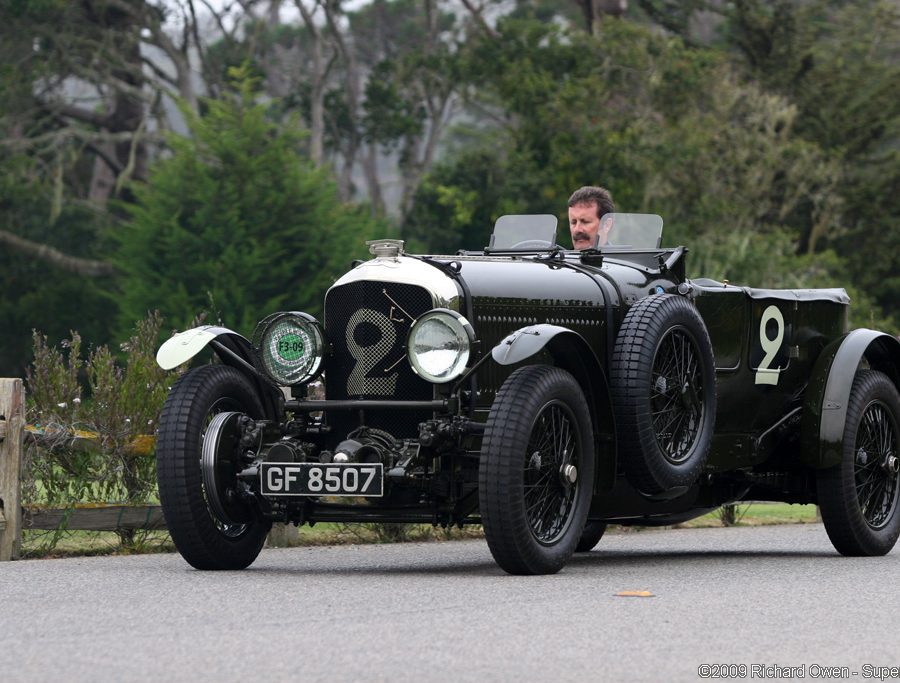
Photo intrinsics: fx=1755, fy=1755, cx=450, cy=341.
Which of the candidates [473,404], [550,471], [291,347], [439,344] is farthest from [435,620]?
[291,347]

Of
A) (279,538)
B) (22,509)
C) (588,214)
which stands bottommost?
(279,538)

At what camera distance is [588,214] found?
36.2 ft

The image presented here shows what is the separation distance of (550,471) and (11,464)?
10.8 ft

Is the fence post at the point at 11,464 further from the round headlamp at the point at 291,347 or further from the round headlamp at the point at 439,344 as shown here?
the round headlamp at the point at 439,344

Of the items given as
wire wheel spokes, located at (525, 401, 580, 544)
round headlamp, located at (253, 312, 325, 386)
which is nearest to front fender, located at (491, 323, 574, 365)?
wire wheel spokes, located at (525, 401, 580, 544)

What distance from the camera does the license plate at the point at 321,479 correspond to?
870 centimetres

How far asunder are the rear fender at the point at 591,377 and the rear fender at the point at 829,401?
73.2 inches

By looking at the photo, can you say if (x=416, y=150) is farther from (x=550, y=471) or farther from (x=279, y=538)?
(x=550, y=471)

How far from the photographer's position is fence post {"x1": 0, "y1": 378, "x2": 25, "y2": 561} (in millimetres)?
10109

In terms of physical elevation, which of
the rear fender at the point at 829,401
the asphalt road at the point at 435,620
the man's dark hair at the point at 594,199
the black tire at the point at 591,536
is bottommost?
the black tire at the point at 591,536

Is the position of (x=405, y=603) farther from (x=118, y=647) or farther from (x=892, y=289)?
(x=892, y=289)

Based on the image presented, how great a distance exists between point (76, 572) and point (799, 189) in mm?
38277

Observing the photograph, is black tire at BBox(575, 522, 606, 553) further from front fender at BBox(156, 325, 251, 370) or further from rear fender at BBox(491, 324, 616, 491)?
front fender at BBox(156, 325, 251, 370)

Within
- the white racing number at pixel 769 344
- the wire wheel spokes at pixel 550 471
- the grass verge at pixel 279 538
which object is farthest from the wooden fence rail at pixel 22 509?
the white racing number at pixel 769 344
